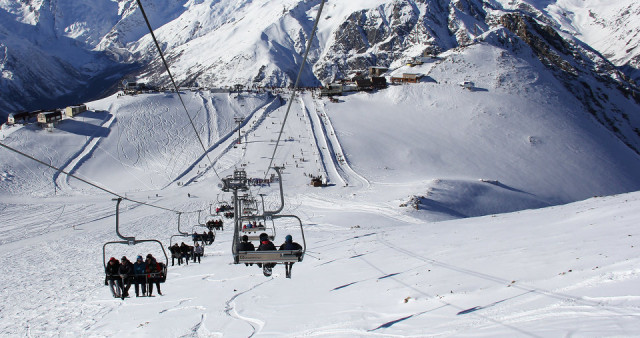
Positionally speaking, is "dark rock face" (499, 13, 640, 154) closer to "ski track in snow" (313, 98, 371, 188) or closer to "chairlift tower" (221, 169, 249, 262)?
"ski track in snow" (313, 98, 371, 188)

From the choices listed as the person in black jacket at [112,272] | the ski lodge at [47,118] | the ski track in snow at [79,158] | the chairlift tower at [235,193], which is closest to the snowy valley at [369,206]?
the ski track in snow at [79,158]

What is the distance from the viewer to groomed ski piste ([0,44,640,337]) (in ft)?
35.8

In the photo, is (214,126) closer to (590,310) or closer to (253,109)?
(253,109)

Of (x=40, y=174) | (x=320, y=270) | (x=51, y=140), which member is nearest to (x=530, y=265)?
(x=320, y=270)

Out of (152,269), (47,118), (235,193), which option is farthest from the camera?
(47,118)

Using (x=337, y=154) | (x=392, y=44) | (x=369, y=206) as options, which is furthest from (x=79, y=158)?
(x=392, y=44)

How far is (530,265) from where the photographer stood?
11.9 metres

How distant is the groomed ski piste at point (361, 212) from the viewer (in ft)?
35.8

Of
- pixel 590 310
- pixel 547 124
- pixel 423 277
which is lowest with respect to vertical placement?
pixel 423 277

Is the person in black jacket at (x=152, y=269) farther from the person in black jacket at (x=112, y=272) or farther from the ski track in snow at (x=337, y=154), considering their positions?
the ski track in snow at (x=337, y=154)

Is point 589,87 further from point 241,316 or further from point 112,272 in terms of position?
point 112,272

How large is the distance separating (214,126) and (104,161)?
17161 millimetres

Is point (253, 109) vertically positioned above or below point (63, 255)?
above

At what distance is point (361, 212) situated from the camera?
133ft
